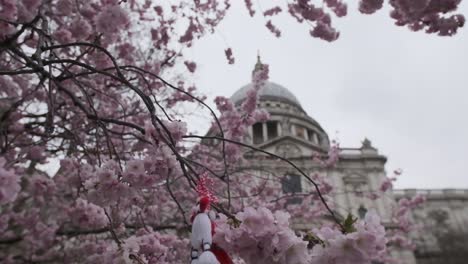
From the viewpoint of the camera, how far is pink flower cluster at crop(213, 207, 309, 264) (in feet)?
5.98

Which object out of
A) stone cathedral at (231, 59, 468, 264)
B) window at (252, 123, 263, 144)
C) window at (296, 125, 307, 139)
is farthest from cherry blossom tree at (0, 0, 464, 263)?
window at (296, 125, 307, 139)

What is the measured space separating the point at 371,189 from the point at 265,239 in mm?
25459

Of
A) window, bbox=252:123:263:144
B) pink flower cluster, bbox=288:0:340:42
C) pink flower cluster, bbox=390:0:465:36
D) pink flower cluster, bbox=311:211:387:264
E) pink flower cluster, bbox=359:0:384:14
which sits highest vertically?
window, bbox=252:123:263:144

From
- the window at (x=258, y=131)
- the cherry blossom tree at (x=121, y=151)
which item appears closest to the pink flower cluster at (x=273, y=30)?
the cherry blossom tree at (x=121, y=151)

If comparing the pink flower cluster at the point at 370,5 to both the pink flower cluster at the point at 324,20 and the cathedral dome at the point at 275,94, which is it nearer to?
the pink flower cluster at the point at 324,20

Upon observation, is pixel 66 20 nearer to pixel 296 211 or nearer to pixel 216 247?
pixel 216 247

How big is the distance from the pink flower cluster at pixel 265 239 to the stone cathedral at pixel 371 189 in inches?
678

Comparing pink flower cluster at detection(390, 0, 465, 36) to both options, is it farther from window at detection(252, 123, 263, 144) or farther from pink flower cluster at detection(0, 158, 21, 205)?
window at detection(252, 123, 263, 144)

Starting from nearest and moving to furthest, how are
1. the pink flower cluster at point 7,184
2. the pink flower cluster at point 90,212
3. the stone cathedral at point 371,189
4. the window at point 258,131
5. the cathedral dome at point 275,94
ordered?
the pink flower cluster at point 7,184 < the pink flower cluster at point 90,212 < the stone cathedral at point 371,189 < the window at point 258,131 < the cathedral dome at point 275,94

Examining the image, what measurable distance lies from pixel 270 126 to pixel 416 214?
46.1 feet

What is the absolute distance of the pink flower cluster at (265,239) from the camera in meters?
1.82

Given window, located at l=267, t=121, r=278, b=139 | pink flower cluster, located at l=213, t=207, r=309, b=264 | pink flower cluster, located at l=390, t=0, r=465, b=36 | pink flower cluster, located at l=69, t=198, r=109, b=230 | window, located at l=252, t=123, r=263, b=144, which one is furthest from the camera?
window, located at l=267, t=121, r=278, b=139

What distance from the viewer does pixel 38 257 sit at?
7227mm

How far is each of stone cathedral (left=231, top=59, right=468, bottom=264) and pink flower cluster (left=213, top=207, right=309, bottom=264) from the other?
17219mm
